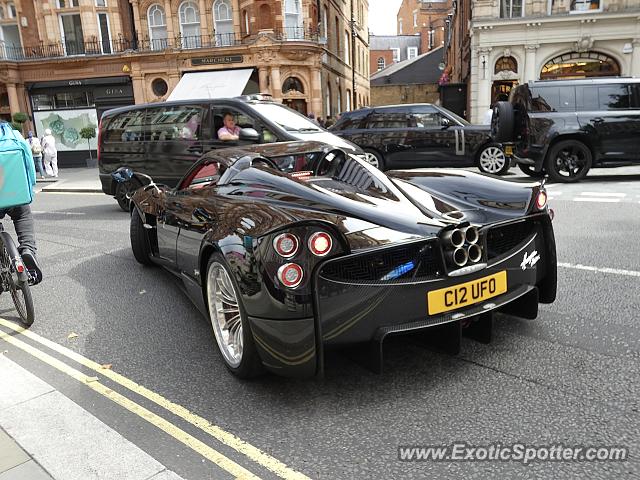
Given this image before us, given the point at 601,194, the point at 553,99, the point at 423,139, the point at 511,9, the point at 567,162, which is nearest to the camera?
the point at 601,194

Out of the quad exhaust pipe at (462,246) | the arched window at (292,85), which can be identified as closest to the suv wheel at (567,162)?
the quad exhaust pipe at (462,246)

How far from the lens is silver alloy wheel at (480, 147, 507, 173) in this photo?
12.0m

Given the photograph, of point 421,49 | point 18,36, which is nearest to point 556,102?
point 18,36

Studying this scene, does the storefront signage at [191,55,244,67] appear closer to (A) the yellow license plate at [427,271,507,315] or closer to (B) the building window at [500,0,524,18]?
(B) the building window at [500,0,524,18]

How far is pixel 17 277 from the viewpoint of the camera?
13.8ft

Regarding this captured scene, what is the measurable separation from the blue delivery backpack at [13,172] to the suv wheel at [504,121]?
9009 millimetres

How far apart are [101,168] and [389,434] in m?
9.57

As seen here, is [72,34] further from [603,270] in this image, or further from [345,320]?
[345,320]

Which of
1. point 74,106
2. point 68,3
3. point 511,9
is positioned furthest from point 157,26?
point 511,9

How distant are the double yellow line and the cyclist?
668 millimetres

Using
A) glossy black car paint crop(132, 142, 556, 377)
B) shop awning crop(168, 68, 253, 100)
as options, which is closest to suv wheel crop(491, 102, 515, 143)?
glossy black car paint crop(132, 142, 556, 377)

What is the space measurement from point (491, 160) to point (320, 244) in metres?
10.3

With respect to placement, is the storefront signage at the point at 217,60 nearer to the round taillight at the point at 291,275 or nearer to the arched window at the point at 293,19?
the arched window at the point at 293,19

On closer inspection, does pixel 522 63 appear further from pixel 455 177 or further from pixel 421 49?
pixel 421 49
